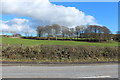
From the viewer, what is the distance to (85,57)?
17125 millimetres

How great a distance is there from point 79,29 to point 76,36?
5297 mm

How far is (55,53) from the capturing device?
16719mm

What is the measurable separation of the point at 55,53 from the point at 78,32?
73878 mm

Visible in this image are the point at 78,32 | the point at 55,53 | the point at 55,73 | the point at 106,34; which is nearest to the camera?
the point at 55,73

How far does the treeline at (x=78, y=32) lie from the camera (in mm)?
74375

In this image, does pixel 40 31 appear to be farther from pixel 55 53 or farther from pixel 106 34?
pixel 55 53

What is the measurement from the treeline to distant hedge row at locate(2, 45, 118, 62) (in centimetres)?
5592

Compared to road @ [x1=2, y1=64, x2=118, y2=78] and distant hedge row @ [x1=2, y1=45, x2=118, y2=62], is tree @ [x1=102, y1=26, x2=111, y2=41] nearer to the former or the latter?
distant hedge row @ [x1=2, y1=45, x2=118, y2=62]

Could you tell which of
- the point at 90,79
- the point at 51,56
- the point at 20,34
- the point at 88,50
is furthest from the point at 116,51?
the point at 20,34

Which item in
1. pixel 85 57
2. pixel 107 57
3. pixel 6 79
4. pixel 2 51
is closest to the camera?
pixel 6 79

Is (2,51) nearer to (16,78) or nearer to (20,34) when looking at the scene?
(16,78)

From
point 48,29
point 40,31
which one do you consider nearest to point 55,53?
point 48,29

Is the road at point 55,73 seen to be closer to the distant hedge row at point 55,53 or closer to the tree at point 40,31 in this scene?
the distant hedge row at point 55,53

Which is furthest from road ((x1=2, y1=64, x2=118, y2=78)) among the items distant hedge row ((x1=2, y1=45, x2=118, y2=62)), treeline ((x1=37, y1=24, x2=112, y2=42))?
treeline ((x1=37, y1=24, x2=112, y2=42))
